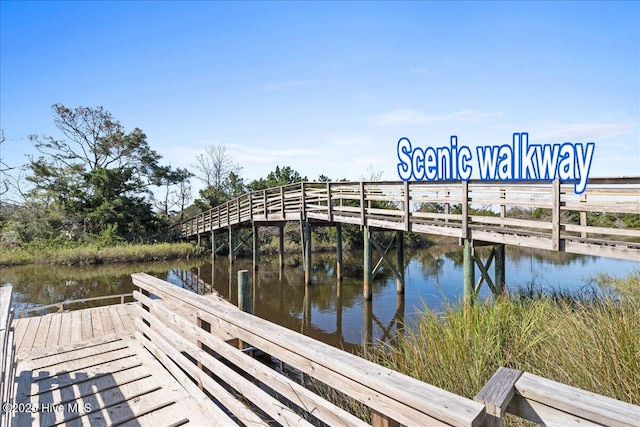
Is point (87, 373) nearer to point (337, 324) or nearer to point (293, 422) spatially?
point (293, 422)

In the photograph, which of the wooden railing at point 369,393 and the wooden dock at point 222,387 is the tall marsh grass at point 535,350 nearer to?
the wooden dock at point 222,387

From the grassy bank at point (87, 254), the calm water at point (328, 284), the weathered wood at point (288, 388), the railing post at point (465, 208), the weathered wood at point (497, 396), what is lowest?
the calm water at point (328, 284)

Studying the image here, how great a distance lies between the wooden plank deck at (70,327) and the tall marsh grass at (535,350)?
184 inches

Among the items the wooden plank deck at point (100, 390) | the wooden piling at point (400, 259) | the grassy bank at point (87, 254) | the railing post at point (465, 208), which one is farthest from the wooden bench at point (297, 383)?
the grassy bank at point (87, 254)

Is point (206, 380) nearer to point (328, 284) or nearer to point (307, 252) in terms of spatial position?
point (307, 252)

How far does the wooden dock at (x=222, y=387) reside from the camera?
4.53 feet

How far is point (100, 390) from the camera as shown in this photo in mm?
3492

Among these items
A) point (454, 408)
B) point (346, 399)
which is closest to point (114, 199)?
point (346, 399)

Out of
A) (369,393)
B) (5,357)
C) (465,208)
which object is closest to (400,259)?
(465,208)

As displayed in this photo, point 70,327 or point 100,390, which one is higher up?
point 100,390

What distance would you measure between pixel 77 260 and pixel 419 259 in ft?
59.9

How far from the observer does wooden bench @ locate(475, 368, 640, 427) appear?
1.22 m

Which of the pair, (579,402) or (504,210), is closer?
(579,402)

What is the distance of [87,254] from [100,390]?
19.9m
